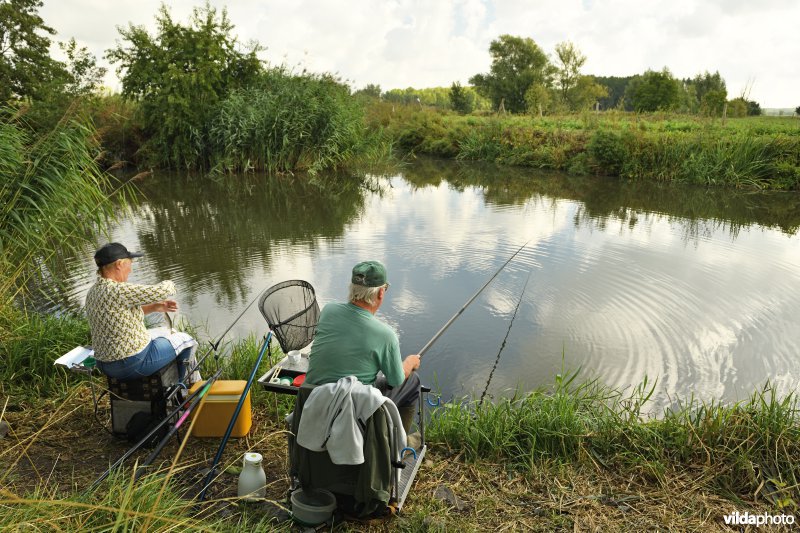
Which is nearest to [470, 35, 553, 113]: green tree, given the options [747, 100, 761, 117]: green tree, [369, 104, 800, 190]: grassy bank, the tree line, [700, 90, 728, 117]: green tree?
the tree line

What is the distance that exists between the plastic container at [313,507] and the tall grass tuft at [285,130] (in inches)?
550

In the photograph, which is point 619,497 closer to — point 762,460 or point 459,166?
point 762,460

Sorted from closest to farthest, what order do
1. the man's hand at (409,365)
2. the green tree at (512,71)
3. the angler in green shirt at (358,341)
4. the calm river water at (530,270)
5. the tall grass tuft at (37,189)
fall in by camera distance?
1. the angler in green shirt at (358,341)
2. the man's hand at (409,365)
3. the tall grass tuft at (37,189)
4. the calm river water at (530,270)
5. the green tree at (512,71)

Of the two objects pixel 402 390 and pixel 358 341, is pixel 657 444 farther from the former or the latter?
pixel 358 341

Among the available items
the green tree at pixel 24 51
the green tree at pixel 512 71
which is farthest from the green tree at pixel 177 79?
the green tree at pixel 512 71

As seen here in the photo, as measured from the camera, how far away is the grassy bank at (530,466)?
8.84 feet

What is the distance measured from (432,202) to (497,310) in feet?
23.4

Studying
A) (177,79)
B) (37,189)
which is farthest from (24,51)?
(37,189)

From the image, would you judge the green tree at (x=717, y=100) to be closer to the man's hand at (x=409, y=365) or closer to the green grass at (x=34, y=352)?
the man's hand at (x=409, y=365)

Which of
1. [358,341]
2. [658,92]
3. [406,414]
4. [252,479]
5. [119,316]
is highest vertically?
[658,92]

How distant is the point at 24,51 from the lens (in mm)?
21797

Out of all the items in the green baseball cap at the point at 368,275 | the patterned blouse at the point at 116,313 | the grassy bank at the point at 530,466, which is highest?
the green baseball cap at the point at 368,275

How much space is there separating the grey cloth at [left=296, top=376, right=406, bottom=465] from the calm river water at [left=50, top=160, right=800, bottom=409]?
215cm

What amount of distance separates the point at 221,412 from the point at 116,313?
78 centimetres
